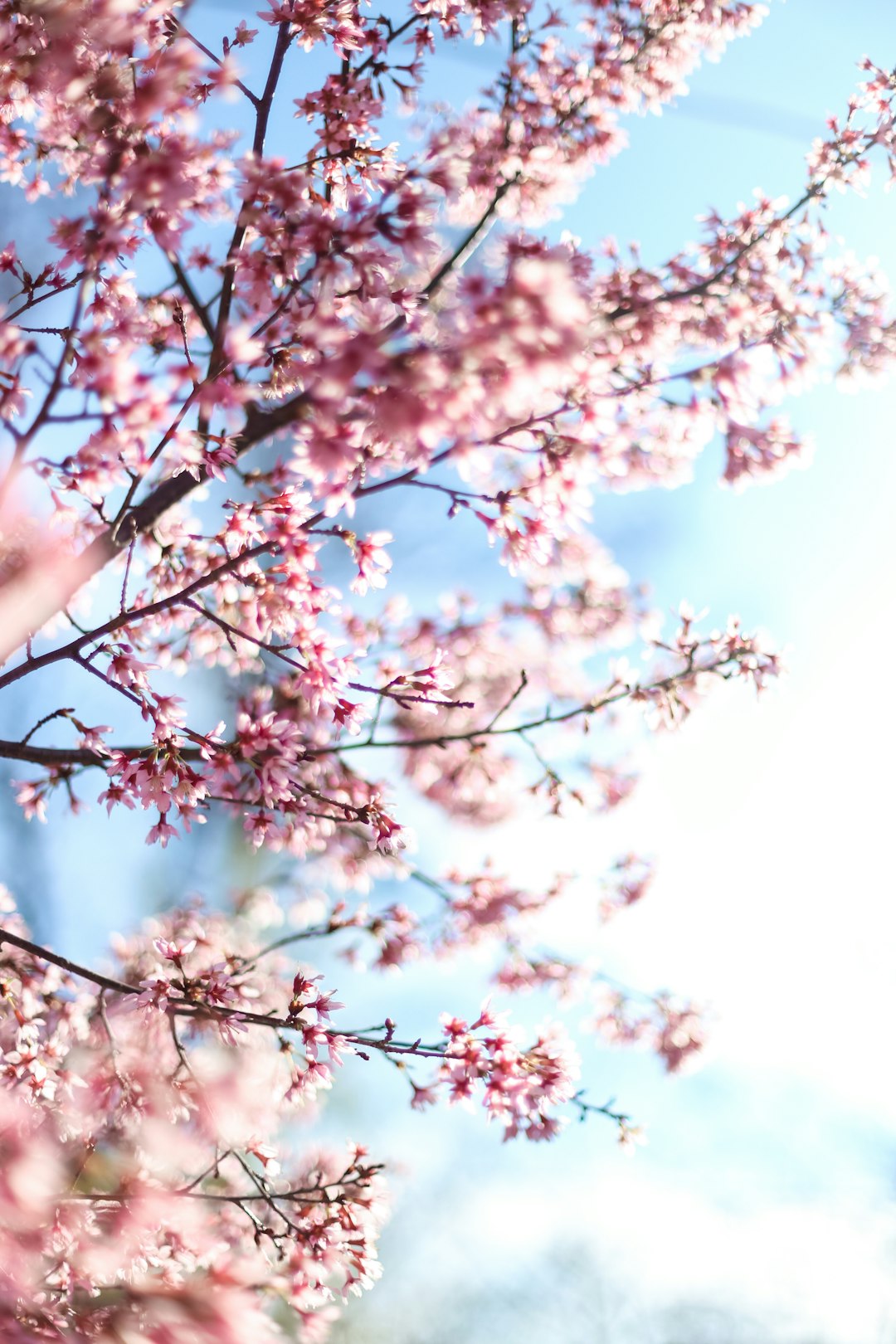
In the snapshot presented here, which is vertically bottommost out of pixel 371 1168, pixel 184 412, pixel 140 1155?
pixel 140 1155

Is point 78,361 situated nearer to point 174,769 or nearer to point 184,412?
point 184,412

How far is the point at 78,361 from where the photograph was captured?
7.03ft

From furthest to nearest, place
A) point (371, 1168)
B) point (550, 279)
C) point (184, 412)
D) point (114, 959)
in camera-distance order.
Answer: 1. point (114, 959)
2. point (371, 1168)
3. point (184, 412)
4. point (550, 279)

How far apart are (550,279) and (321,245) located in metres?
1.12

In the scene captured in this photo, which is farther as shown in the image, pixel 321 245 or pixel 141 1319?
pixel 321 245

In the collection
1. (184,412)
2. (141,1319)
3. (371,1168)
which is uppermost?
(184,412)

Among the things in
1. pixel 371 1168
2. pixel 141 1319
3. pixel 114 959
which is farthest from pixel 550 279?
pixel 114 959

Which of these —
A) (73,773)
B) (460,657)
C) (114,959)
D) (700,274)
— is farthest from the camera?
(460,657)

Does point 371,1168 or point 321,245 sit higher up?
point 321,245

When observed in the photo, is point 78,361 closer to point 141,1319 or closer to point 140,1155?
point 141,1319

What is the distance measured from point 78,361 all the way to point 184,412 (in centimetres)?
46

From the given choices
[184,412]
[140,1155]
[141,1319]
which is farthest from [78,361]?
[140,1155]

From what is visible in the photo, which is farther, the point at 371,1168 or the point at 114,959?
the point at 114,959

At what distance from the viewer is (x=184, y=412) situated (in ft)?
6.51
